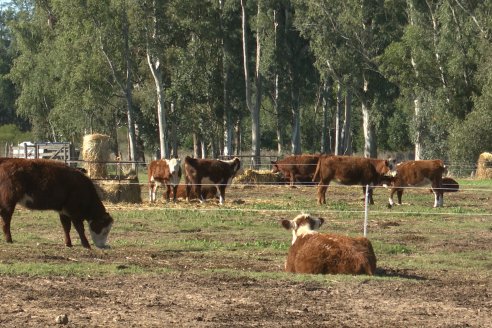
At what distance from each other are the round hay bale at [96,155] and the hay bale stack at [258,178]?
32.3ft

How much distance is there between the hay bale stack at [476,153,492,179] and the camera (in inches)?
2021

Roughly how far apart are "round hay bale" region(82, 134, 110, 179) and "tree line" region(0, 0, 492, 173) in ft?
83.7

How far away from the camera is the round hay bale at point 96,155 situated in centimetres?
3291

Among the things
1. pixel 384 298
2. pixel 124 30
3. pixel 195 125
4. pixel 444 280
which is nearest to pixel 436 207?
pixel 444 280

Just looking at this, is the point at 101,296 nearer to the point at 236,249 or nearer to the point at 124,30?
the point at 236,249

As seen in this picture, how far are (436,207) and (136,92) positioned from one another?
1736 inches

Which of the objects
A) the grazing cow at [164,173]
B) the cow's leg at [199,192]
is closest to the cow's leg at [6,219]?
the cow's leg at [199,192]

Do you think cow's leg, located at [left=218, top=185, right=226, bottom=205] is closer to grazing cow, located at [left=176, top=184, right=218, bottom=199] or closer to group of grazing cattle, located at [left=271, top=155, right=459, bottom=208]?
grazing cow, located at [left=176, top=184, right=218, bottom=199]

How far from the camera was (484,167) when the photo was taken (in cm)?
5144

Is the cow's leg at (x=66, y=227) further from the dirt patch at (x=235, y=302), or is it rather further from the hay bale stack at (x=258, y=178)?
the hay bale stack at (x=258, y=178)

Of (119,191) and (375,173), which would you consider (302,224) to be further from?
(375,173)

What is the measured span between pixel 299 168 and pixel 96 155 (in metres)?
13.0

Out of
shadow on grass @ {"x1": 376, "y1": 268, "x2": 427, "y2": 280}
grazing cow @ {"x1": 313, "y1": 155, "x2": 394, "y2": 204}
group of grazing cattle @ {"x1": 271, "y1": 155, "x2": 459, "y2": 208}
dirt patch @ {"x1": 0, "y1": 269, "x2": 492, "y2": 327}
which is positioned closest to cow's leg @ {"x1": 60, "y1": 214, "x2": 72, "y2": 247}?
dirt patch @ {"x1": 0, "y1": 269, "x2": 492, "y2": 327}

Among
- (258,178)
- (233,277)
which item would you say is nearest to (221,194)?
(258,178)
